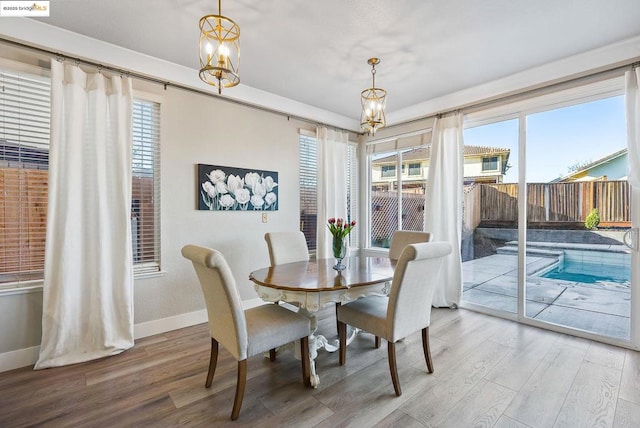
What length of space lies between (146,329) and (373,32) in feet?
11.4

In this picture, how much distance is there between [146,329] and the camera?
2939 mm

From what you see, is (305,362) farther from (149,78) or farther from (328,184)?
(149,78)

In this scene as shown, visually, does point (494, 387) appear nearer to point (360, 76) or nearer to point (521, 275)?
point (521, 275)

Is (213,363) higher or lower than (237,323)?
lower

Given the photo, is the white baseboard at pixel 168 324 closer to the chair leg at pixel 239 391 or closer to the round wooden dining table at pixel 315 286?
the round wooden dining table at pixel 315 286

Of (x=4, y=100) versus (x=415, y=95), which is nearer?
(x=4, y=100)

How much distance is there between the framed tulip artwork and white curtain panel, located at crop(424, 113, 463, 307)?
211cm

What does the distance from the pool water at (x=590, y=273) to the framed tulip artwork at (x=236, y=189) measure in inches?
132

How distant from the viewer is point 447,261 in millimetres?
3795

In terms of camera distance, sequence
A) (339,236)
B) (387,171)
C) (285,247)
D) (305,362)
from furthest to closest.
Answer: (387,171) → (285,247) → (339,236) → (305,362)

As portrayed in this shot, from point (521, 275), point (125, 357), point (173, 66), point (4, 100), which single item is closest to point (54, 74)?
point (4, 100)

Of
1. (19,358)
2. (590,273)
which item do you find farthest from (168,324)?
(590,273)

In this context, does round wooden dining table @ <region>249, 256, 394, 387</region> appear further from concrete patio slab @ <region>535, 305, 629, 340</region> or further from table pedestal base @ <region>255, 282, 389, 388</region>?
concrete patio slab @ <region>535, 305, 629, 340</region>

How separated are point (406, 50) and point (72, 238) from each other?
3.33 metres
